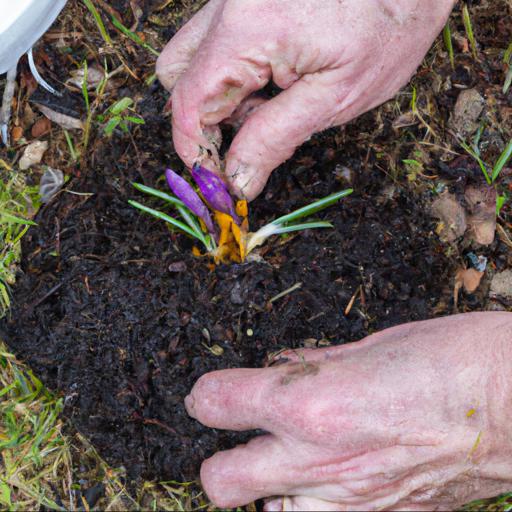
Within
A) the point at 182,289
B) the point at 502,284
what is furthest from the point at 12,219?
the point at 502,284

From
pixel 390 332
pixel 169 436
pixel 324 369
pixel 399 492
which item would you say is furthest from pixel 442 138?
pixel 169 436

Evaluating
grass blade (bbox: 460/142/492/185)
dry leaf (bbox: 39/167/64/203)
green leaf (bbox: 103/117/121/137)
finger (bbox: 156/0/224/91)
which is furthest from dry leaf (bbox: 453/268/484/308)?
dry leaf (bbox: 39/167/64/203)

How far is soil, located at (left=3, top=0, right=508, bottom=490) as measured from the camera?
1952 mm

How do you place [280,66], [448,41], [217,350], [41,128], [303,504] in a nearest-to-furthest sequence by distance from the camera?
[280,66] < [303,504] < [217,350] < [448,41] < [41,128]

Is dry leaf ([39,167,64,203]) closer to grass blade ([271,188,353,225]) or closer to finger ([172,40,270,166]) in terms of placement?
finger ([172,40,270,166])

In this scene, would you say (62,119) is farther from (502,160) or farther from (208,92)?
(502,160)

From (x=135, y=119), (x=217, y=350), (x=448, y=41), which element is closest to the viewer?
(x=217, y=350)

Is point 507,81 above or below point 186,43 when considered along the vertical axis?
below

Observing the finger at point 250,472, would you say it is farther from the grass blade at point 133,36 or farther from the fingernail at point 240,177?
the grass blade at point 133,36

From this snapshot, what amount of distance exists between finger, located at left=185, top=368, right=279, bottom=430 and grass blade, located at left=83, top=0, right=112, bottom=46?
4.39 feet

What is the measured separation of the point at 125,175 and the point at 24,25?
1.99 ft

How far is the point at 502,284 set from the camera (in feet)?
7.16

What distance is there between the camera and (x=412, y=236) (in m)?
2.04

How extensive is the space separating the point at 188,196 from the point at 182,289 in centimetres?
32
